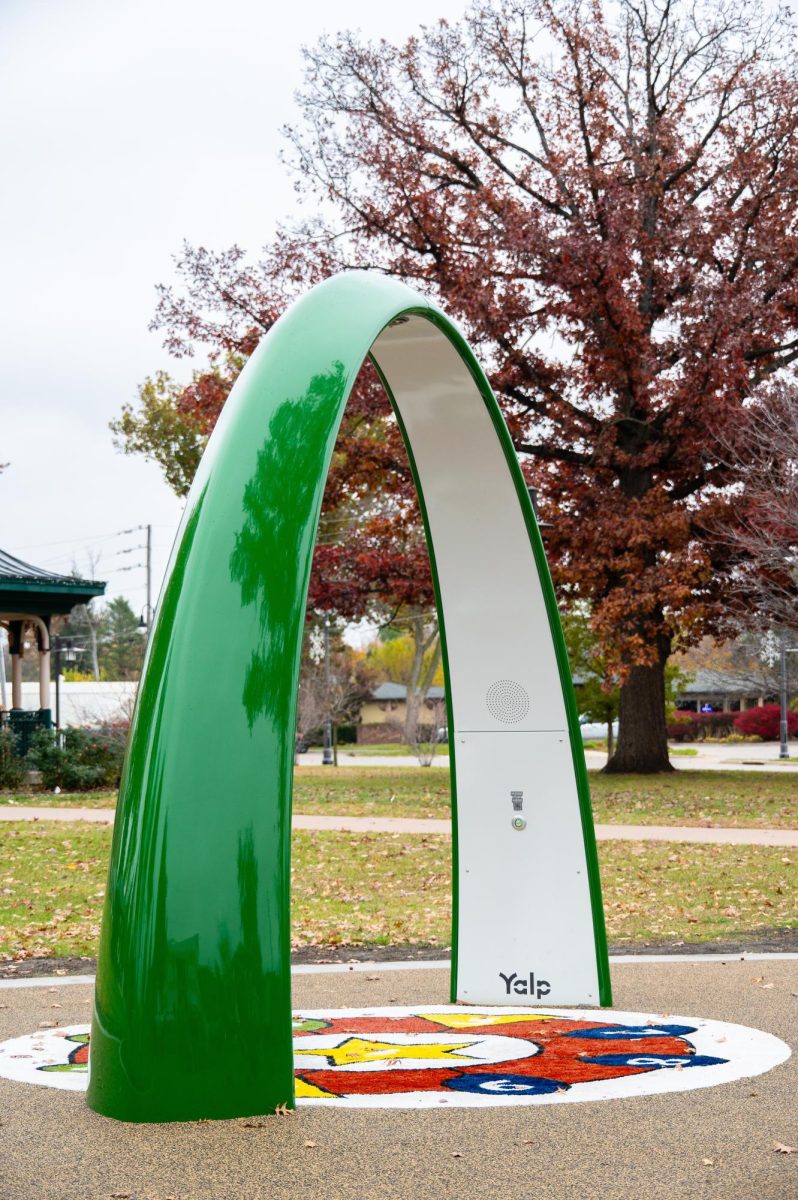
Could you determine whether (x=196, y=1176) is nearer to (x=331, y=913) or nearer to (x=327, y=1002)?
(x=327, y=1002)

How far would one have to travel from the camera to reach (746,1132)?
450 cm

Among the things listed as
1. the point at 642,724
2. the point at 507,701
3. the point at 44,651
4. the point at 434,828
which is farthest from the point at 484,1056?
the point at 44,651

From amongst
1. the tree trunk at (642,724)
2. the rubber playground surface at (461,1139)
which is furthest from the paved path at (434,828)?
the rubber playground surface at (461,1139)

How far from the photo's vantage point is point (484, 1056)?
559cm

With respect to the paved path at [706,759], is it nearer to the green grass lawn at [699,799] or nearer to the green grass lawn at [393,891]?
the green grass lawn at [699,799]

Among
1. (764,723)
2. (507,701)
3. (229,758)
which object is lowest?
(764,723)

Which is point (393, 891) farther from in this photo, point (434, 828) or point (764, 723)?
point (764, 723)

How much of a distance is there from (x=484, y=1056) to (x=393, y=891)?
5.95 metres

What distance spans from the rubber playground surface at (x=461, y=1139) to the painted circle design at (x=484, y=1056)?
0.02 metres

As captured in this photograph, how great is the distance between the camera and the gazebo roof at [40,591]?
24.0 metres

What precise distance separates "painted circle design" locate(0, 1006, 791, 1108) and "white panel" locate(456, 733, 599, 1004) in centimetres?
18

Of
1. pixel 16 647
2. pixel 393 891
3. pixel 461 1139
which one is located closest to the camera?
pixel 461 1139

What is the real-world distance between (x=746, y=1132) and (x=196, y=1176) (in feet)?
6.21

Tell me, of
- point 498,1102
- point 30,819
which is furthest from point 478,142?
point 498,1102
